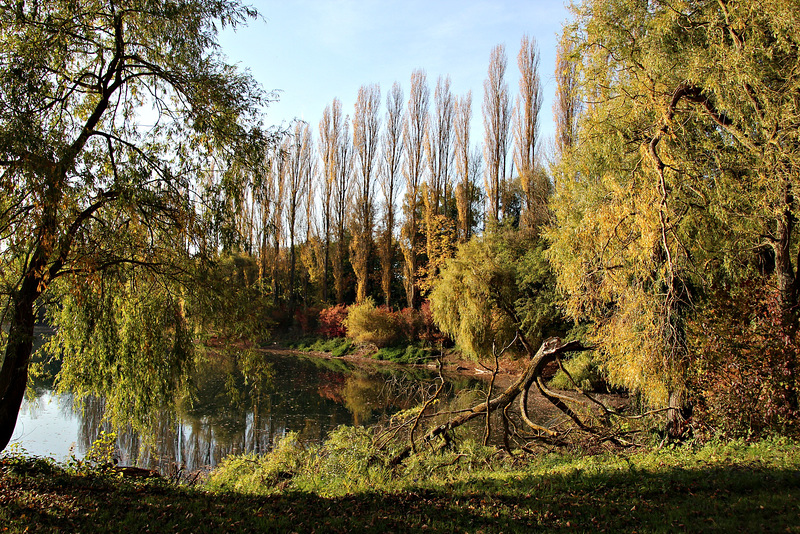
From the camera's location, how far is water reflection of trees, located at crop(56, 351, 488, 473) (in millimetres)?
6957

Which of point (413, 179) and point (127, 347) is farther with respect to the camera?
point (413, 179)

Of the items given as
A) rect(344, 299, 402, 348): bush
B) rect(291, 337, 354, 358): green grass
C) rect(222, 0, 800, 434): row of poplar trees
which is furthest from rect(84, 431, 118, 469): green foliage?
rect(291, 337, 354, 358): green grass

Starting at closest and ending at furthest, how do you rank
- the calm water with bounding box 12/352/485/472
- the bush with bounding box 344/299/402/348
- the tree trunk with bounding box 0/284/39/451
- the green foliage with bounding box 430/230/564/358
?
the tree trunk with bounding box 0/284/39/451, the calm water with bounding box 12/352/485/472, the green foliage with bounding box 430/230/564/358, the bush with bounding box 344/299/402/348

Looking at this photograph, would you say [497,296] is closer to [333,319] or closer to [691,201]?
[691,201]

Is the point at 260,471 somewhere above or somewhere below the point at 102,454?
below

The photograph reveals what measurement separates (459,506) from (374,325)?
840 inches

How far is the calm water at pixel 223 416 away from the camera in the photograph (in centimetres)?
826

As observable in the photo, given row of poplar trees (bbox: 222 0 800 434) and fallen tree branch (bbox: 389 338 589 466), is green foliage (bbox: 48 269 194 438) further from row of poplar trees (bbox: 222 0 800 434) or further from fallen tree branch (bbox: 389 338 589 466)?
fallen tree branch (bbox: 389 338 589 466)

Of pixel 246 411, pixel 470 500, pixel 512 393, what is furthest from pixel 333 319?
pixel 470 500

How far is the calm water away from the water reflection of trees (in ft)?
0.07

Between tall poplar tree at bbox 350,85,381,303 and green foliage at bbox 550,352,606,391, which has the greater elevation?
tall poplar tree at bbox 350,85,381,303

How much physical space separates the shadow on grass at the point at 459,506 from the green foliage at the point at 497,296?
12341 millimetres

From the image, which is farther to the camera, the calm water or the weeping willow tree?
the calm water

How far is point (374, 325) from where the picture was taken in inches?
1027
